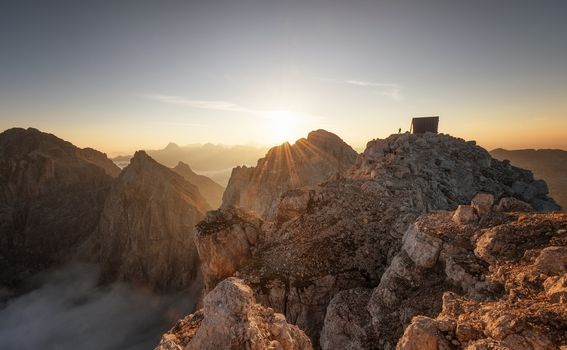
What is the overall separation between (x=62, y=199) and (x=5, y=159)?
117ft

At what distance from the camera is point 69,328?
11169cm

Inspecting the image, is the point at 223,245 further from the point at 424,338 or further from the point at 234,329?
the point at 424,338

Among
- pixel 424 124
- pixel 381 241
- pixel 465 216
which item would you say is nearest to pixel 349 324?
pixel 381 241

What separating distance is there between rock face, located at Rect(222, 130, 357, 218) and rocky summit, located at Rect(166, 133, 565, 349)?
37.3 m

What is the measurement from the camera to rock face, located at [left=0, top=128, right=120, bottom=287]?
143 meters

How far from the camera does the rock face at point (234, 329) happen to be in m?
12.3

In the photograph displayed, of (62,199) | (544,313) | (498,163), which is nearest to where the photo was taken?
(544,313)

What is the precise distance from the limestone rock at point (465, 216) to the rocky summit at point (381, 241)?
0.21 feet

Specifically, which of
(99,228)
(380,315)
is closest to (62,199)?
(99,228)

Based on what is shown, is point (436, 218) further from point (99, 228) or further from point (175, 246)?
point (99, 228)

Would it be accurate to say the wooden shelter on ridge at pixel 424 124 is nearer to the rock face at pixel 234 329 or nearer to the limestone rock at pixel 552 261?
the limestone rock at pixel 552 261

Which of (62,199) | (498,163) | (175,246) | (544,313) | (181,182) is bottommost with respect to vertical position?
(175,246)

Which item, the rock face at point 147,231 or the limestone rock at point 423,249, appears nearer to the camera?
the limestone rock at point 423,249

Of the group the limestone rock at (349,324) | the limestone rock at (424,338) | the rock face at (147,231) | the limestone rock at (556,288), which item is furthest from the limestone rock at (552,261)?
the rock face at (147,231)
